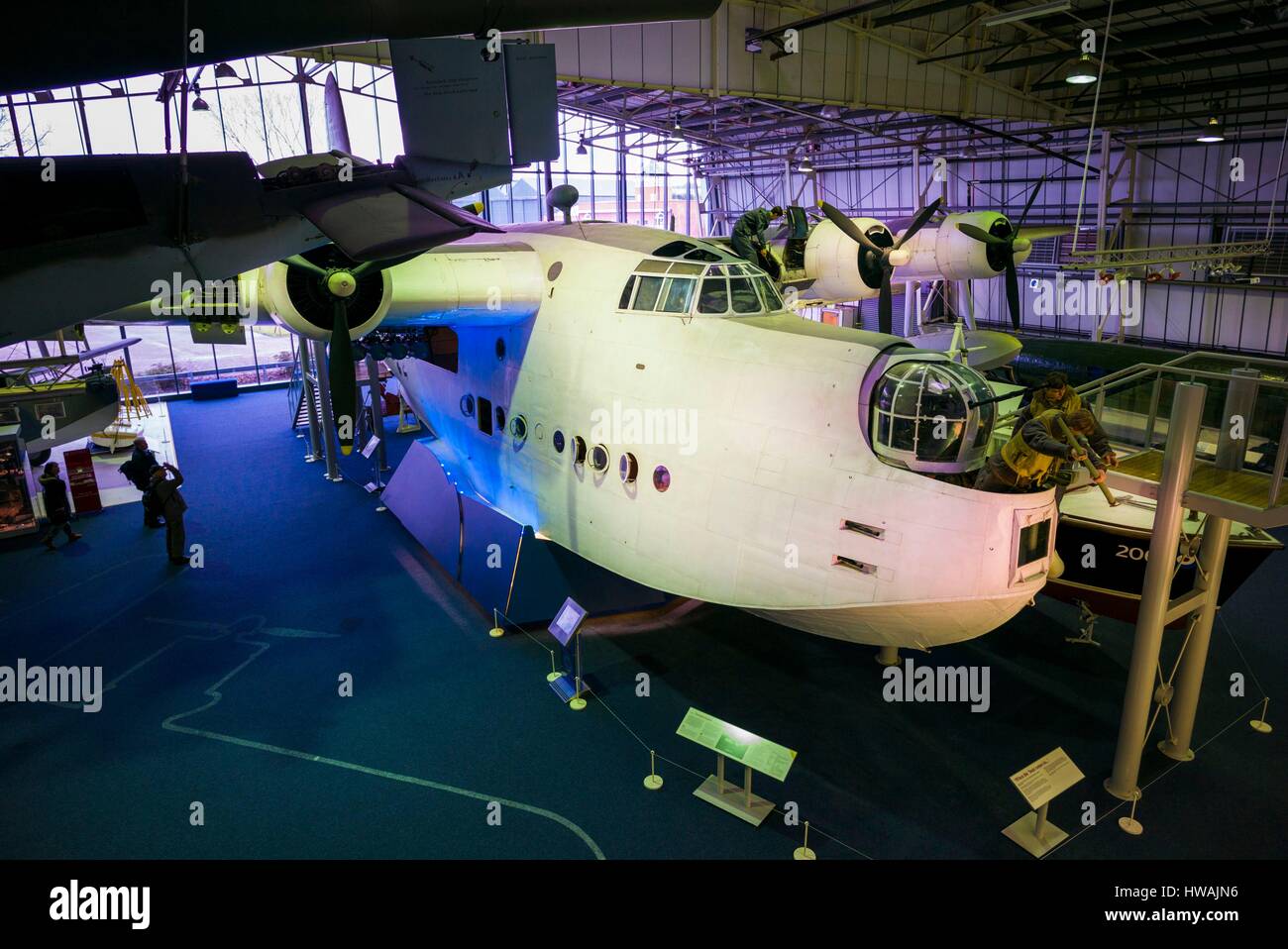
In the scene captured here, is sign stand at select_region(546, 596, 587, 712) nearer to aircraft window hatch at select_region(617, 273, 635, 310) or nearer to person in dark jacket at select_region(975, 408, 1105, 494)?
aircraft window hatch at select_region(617, 273, 635, 310)

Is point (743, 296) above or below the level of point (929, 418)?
above

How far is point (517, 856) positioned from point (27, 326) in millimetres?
6455

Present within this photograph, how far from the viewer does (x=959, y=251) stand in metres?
17.8

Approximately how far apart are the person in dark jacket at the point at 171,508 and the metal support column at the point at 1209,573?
1651 cm

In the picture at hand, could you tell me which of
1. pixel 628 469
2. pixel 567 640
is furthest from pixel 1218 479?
pixel 567 640

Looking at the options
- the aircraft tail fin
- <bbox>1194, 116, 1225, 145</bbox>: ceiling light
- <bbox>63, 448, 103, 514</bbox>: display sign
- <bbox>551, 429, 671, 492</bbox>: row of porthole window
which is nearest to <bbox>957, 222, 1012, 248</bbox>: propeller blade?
the aircraft tail fin

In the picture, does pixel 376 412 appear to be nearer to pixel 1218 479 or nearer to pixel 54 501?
pixel 54 501

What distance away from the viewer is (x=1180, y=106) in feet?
86.3

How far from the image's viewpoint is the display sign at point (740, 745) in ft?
27.6

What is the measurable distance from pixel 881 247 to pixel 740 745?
10.3 m

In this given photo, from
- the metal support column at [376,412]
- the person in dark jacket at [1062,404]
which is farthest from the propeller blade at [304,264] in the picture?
the metal support column at [376,412]

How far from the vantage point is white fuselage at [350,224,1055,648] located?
8188 mm

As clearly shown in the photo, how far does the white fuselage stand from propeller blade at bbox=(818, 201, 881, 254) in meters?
3.50

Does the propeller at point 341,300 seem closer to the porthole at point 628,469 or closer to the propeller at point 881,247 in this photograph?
the porthole at point 628,469
